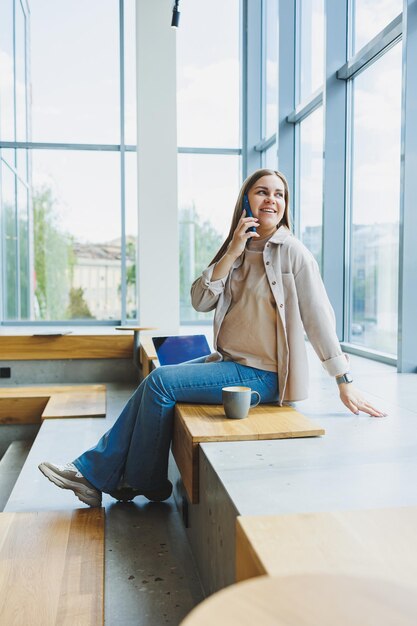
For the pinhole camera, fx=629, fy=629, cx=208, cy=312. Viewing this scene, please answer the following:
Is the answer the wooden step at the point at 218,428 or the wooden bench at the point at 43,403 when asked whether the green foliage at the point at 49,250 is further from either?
the wooden step at the point at 218,428

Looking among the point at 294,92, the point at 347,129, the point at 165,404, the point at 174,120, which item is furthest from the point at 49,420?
the point at 294,92

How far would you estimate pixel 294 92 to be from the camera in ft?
20.1

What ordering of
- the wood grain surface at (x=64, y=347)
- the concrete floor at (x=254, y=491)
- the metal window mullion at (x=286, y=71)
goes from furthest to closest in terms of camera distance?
the metal window mullion at (x=286, y=71), the wood grain surface at (x=64, y=347), the concrete floor at (x=254, y=491)

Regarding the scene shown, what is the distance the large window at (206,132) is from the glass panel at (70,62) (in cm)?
92

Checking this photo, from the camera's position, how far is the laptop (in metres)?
3.32

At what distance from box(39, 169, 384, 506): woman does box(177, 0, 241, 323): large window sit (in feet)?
18.1

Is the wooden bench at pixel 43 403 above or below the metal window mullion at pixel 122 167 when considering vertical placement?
below

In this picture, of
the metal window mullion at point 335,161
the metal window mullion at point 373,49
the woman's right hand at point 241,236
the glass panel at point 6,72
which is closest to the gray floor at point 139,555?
the woman's right hand at point 241,236

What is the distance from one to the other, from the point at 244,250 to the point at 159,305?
391cm

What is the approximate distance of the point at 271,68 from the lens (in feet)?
23.8

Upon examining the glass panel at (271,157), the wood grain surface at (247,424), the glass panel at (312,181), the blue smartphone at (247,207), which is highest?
the glass panel at (271,157)

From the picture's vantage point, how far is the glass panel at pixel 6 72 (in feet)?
23.4

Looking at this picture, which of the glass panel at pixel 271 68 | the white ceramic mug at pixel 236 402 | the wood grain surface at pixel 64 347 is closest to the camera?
the white ceramic mug at pixel 236 402

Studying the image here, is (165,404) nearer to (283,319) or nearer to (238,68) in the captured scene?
(283,319)
